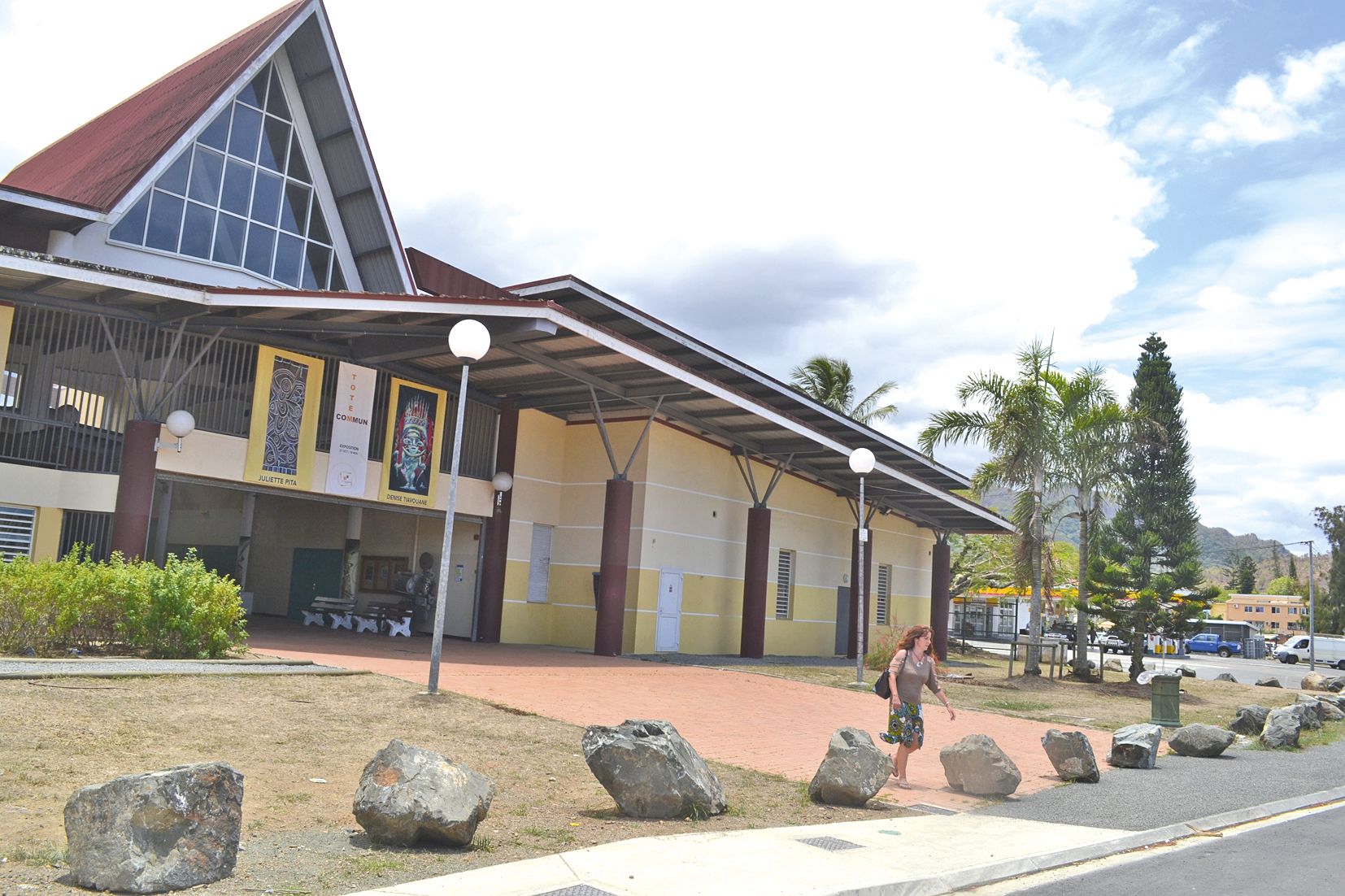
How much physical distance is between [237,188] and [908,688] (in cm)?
2062

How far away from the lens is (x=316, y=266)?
1059 inches

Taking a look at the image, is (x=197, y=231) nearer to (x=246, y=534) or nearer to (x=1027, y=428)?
(x=246, y=534)

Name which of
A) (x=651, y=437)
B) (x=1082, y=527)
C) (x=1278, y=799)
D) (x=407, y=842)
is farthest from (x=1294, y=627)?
(x=407, y=842)

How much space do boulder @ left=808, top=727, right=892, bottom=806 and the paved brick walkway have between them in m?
0.60

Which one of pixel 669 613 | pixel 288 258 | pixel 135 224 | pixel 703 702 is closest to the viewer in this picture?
pixel 703 702

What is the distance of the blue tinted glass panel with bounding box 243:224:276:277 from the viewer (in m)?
24.7

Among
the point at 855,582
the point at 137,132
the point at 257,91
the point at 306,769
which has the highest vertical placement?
the point at 257,91

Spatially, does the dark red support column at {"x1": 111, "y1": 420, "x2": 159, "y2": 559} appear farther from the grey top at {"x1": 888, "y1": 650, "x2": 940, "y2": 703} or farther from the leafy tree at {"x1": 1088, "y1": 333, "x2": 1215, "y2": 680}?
the leafy tree at {"x1": 1088, "y1": 333, "x2": 1215, "y2": 680}

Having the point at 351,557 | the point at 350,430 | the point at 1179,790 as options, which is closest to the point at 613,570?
the point at 350,430

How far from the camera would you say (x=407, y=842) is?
661 centimetres

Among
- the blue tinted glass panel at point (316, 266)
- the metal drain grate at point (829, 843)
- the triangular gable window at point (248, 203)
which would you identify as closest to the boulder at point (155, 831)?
the metal drain grate at point (829, 843)

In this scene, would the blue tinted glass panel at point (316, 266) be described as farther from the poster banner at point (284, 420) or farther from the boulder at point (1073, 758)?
the boulder at point (1073, 758)

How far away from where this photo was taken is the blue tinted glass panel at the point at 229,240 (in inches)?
940

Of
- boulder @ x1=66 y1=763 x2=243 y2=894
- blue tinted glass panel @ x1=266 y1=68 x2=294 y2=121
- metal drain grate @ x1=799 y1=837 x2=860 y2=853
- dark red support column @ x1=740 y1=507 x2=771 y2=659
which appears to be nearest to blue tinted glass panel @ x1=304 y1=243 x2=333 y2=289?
blue tinted glass panel @ x1=266 y1=68 x2=294 y2=121
